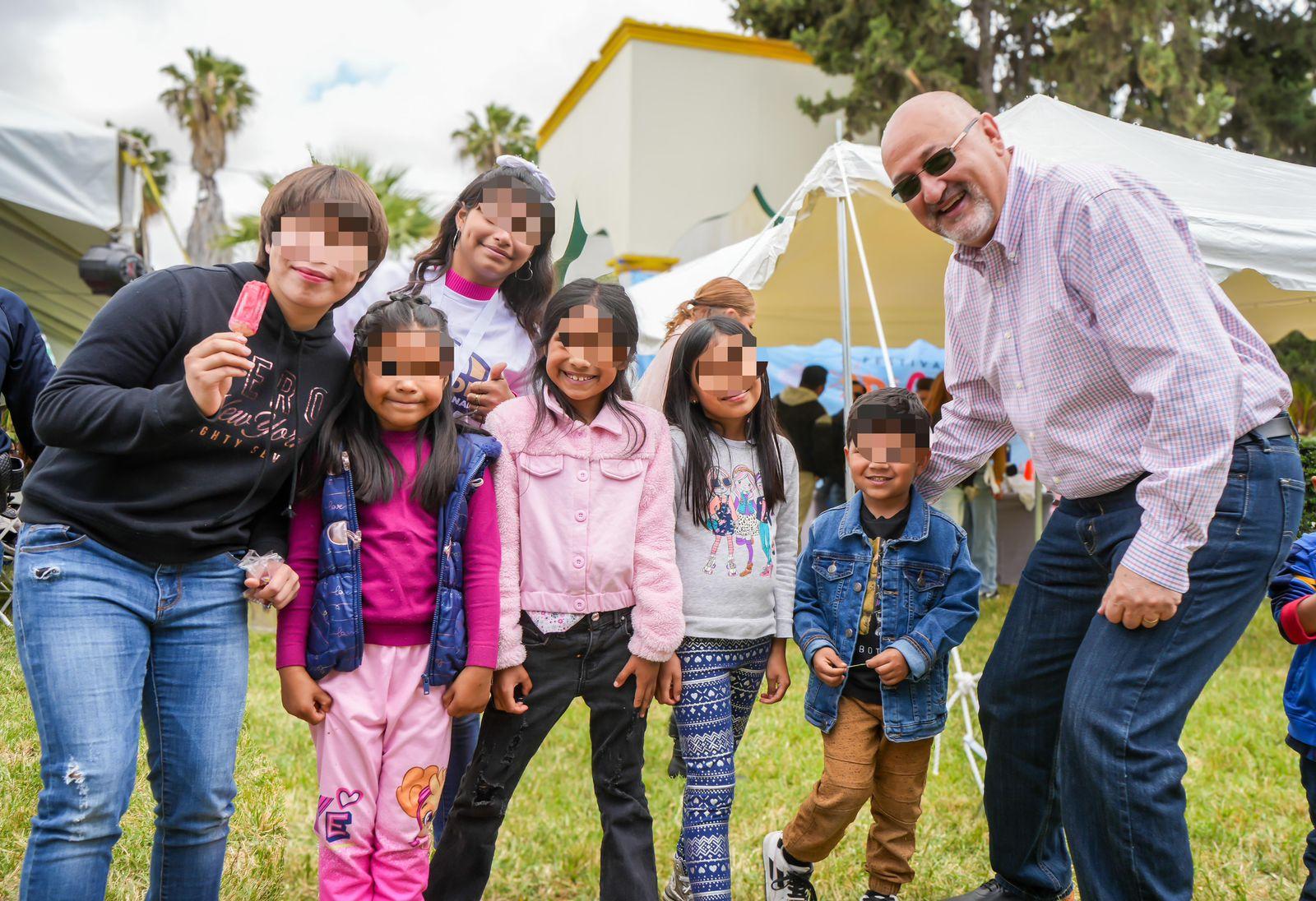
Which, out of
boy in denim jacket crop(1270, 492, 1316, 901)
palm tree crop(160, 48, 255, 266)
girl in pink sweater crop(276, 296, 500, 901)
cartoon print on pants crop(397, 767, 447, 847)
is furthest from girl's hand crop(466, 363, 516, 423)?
palm tree crop(160, 48, 255, 266)

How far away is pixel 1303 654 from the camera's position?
2.53 m

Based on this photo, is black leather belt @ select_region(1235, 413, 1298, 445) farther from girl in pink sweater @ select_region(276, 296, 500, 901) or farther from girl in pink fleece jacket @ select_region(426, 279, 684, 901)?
girl in pink sweater @ select_region(276, 296, 500, 901)

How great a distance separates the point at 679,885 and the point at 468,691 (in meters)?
1.07

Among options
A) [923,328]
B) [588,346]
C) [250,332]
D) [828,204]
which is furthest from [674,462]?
[923,328]

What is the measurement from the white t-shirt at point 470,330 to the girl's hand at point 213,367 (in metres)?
0.77

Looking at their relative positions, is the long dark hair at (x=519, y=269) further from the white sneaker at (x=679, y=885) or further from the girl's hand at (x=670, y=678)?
the white sneaker at (x=679, y=885)

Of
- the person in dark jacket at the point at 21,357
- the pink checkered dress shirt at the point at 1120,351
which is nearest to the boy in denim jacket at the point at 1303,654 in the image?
the pink checkered dress shirt at the point at 1120,351

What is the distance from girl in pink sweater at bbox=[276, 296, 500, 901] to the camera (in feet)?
6.82

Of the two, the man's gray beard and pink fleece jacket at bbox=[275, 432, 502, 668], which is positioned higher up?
the man's gray beard

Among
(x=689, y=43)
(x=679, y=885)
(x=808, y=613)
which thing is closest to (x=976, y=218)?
(x=808, y=613)

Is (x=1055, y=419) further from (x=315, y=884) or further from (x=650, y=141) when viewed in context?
(x=650, y=141)

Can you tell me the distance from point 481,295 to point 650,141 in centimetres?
1561

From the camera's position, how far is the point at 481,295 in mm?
2682

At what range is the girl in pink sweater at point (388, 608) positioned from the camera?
2078 mm
